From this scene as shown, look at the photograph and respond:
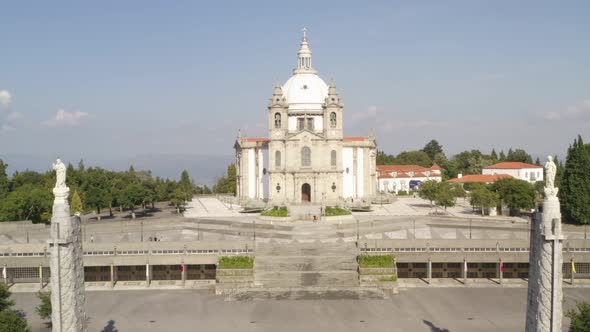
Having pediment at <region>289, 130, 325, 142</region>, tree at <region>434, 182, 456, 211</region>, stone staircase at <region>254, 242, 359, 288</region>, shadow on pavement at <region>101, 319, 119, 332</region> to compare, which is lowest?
shadow on pavement at <region>101, 319, 119, 332</region>

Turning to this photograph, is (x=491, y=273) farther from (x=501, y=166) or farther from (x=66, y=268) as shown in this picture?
(x=501, y=166)

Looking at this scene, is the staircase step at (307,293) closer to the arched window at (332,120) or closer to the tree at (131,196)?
the tree at (131,196)

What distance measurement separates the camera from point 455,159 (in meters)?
129

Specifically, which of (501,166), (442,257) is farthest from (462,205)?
(442,257)

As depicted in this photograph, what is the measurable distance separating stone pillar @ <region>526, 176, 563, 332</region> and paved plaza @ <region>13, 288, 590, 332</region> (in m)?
13.4

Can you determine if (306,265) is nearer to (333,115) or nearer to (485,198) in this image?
(485,198)

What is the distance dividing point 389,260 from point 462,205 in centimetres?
4126

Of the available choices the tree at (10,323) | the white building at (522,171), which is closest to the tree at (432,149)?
the white building at (522,171)

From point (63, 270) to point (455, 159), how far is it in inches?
4761

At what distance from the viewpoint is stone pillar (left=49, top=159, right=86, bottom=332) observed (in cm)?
1648

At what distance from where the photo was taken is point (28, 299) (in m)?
35.3

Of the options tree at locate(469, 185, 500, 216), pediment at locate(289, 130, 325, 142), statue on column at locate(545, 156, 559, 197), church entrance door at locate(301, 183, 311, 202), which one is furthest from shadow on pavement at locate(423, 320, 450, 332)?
pediment at locate(289, 130, 325, 142)

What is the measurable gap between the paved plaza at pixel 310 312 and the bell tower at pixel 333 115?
113 feet

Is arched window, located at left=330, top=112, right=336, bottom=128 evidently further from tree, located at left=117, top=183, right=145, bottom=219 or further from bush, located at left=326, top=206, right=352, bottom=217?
tree, located at left=117, top=183, right=145, bottom=219
